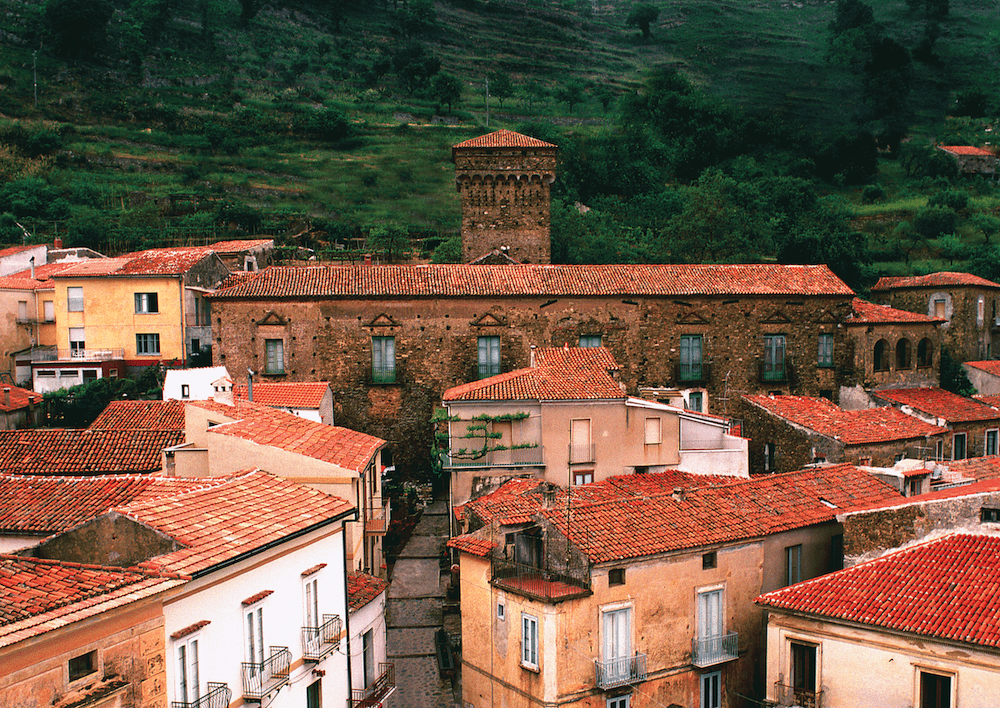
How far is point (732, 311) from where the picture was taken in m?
34.6

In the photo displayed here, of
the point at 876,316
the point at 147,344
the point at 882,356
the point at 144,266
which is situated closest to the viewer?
the point at 147,344

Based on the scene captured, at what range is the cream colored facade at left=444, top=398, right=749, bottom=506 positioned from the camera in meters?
24.7

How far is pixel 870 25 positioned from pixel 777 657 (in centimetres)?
11203

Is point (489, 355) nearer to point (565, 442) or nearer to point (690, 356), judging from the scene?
point (690, 356)

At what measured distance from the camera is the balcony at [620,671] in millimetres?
17516

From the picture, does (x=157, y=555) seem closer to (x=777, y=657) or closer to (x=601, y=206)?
(x=777, y=657)

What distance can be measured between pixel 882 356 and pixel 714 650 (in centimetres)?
2196

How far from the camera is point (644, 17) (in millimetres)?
128875

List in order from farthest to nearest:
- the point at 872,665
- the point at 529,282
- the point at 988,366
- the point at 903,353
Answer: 1. the point at 988,366
2. the point at 903,353
3. the point at 529,282
4. the point at 872,665

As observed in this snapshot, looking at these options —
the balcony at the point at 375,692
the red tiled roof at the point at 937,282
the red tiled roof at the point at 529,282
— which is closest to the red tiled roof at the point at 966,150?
the red tiled roof at the point at 937,282

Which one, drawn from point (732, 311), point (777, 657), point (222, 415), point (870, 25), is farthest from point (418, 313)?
point (870, 25)

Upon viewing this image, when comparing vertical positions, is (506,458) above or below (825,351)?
below

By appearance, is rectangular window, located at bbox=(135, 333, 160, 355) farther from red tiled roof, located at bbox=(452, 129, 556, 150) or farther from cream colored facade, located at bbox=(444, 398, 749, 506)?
red tiled roof, located at bbox=(452, 129, 556, 150)

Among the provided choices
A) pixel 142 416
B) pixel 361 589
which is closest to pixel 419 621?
pixel 361 589
